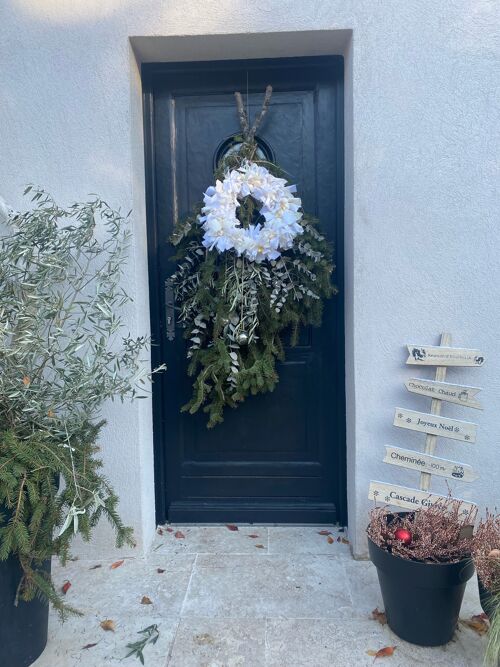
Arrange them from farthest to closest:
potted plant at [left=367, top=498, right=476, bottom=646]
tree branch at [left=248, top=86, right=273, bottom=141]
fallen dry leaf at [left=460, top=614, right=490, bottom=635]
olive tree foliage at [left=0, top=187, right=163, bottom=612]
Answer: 1. tree branch at [left=248, top=86, right=273, bottom=141]
2. fallen dry leaf at [left=460, top=614, right=490, bottom=635]
3. potted plant at [left=367, top=498, right=476, bottom=646]
4. olive tree foliage at [left=0, top=187, right=163, bottom=612]

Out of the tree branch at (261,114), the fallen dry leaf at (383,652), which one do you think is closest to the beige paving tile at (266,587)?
the fallen dry leaf at (383,652)

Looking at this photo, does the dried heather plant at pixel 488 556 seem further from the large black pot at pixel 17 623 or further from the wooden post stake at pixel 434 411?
the large black pot at pixel 17 623

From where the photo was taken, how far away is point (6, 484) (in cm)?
176

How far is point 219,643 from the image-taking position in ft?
7.00

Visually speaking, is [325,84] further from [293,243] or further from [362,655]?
[362,655]

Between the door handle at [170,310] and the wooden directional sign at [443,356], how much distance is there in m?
1.35

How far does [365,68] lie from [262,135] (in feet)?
2.16

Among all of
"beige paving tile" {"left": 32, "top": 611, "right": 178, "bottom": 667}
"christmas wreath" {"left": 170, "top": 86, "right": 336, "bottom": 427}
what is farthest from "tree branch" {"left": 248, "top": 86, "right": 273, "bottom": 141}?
"beige paving tile" {"left": 32, "top": 611, "right": 178, "bottom": 667}

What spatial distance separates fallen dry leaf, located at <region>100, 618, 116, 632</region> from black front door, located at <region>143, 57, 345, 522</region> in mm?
857

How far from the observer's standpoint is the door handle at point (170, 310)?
3.00 m

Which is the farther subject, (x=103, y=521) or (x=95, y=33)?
(x=103, y=521)

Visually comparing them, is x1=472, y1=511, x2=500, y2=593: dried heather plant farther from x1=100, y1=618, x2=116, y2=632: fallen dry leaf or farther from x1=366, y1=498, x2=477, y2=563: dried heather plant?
x1=100, y1=618, x2=116, y2=632: fallen dry leaf

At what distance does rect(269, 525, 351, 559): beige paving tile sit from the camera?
2.81m

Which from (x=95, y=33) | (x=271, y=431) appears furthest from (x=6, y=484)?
(x=95, y=33)
